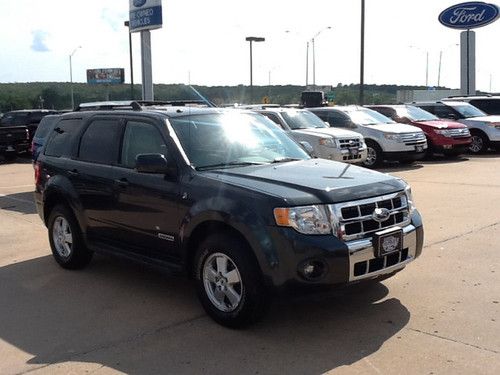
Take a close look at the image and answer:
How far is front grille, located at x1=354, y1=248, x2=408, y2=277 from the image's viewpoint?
178 inches

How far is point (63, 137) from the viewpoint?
709 centimetres

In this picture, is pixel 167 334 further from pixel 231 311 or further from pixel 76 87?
pixel 76 87

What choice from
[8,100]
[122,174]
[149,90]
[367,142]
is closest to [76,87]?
[8,100]

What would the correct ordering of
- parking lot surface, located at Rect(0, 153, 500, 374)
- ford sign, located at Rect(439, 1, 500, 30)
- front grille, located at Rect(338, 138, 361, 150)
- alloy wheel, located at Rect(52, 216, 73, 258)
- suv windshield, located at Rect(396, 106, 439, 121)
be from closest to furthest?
parking lot surface, located at Rect(0, 153, 500, 374)
alloy wheel, located at Rect(52, 216, 73, 258)
front grille, located at Rect(338, 138, 361, 150)
suv windshield, located at Rect(396, 106, 439, 121)
ford sign, located at Rect(439, 1, 500, 30)

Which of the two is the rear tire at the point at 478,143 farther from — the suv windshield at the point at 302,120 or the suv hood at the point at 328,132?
the suv hood at the point at 328,132

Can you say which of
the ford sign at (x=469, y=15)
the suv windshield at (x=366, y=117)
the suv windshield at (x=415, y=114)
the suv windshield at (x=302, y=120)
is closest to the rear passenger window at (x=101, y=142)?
the suv windshield at (x=302, y=120)

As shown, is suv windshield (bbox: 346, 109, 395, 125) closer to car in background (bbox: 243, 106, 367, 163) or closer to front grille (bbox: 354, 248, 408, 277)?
car in background (bbox: 243, 106, 367, 163)

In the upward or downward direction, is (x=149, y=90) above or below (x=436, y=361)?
above

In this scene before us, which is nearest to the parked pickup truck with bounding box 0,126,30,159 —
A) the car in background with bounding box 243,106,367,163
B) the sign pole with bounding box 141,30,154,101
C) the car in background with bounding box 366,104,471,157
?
the sign pole with bounding box 141,30,154,101

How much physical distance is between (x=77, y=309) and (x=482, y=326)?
3470 mm

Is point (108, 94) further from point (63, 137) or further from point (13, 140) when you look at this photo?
point (63, 137)

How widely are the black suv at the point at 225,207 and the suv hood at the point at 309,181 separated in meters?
0.01

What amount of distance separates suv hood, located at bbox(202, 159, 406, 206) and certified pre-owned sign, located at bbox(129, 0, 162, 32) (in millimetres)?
20837

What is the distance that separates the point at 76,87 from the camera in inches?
5037
